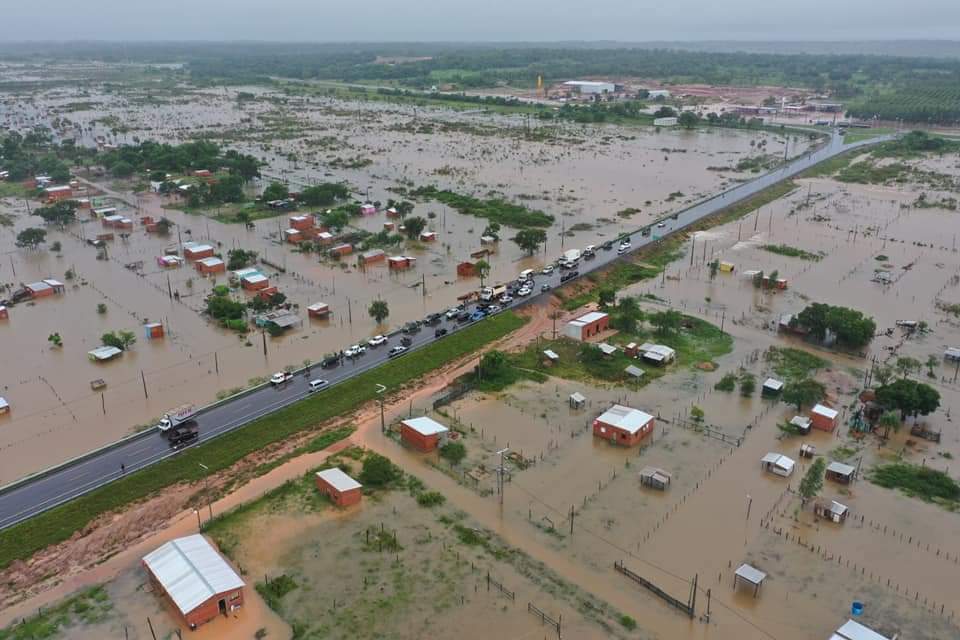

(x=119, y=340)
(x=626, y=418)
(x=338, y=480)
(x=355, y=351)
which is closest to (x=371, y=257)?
(x=355, y=351)

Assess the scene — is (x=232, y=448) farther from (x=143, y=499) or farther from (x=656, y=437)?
(x=656, y=437)

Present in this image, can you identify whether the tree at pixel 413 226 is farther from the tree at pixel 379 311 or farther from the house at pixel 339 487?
the house at pixel 339 487

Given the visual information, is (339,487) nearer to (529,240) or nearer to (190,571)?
(190,571)

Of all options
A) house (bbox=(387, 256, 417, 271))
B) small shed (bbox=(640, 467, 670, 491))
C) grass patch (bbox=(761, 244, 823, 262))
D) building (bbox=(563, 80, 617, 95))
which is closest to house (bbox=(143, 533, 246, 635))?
small shed (bbox=(640, 467, 670, 491))

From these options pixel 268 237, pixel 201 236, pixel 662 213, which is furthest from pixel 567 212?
pixel 201 236

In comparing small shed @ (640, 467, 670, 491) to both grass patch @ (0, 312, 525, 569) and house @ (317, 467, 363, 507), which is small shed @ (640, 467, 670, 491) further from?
grass patch @ (0, 312, 525, 569)

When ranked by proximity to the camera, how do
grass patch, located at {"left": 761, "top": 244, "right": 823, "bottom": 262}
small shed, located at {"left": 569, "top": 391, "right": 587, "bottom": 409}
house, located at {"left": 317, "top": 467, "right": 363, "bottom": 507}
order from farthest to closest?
grass patch, located at {"left": 761, "top": 244, "right": 823, "bottom": 262}, small shed, located at {"left": 569, "top": 391, "right": 587, "bottom": 409}, house, located at {"left": 317, "top": 467, "right": 363, "bottom": 507}
